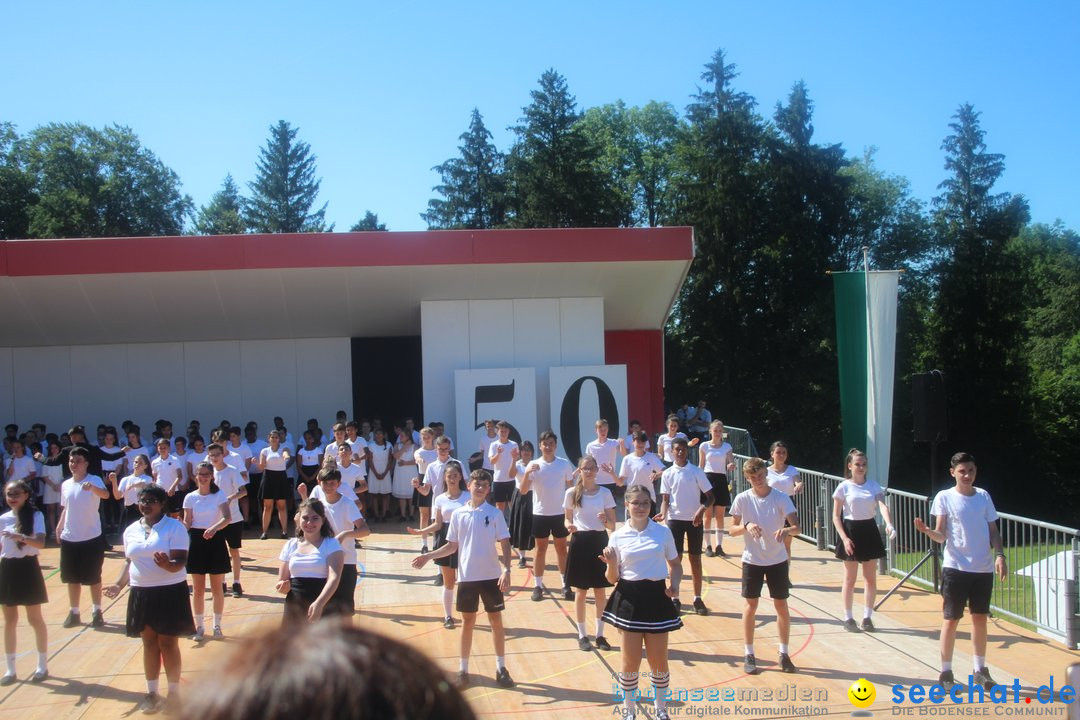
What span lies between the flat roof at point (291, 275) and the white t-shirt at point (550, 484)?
717 cm

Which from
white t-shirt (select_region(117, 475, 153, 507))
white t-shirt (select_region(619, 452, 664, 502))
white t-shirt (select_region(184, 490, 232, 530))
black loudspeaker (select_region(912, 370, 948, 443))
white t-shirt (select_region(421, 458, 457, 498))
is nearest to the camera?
white t-shirt (select_region(184, 490, 232, 530))

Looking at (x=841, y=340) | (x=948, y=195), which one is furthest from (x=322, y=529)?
(x=948, y=195)

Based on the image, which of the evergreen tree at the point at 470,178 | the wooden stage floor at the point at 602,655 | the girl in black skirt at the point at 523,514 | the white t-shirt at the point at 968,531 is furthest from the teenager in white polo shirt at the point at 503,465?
the evergreen tree at the point at 470,178

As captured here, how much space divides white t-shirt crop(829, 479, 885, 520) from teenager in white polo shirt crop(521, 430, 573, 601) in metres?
3.04

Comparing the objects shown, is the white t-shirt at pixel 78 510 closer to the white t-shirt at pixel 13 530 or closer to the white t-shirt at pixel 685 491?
the white t-shirt at pixel 13 530

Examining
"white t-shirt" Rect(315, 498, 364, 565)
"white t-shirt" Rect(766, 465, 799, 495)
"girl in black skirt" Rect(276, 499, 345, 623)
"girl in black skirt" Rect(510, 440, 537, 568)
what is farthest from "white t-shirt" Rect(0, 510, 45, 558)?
"white t-shirt" Rect(766, 465, 799, 495)

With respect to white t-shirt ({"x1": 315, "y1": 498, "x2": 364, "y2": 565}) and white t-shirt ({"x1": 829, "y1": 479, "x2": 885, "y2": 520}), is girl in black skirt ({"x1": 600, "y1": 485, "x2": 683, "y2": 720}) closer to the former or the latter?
white t-shirt ({"x1": 315, "y1": 498, "x2": 364, "y2": 565})

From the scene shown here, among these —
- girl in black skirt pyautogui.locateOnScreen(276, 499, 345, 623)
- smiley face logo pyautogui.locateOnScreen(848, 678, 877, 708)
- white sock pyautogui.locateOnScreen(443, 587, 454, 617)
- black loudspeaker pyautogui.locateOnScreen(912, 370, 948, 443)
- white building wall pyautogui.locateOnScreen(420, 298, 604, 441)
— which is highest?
white building wall pyautogui.locateOnScreen(420, 298, 604, 441)

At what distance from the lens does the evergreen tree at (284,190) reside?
52.2m

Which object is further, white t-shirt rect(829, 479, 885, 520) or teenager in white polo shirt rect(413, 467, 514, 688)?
white t-shirt rect(829, 479, 885, 520)

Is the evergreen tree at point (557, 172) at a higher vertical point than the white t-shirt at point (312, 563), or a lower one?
higher

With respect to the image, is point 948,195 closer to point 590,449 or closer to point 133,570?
point 590,449

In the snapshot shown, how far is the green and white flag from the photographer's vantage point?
13.7m

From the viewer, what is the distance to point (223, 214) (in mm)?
53781
